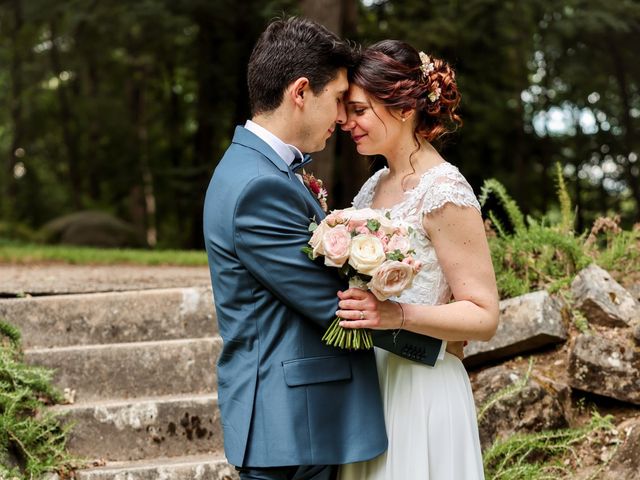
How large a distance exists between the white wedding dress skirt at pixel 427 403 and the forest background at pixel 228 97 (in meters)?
6.65

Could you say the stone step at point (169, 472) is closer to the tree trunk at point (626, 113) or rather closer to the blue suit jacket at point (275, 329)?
the blue suit jacket at point (275, 329)

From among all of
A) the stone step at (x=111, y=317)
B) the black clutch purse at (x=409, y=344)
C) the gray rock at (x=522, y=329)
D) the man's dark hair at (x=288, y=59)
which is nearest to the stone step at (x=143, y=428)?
the stone step at (x=111, y=317)

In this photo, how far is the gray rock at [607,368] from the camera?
4594 millimetres

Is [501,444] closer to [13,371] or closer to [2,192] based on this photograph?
[13,371]

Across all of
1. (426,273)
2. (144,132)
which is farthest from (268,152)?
(144,132)

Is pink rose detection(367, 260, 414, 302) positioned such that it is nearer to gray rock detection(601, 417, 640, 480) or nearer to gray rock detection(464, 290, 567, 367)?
gray rock detection(601, 417, 640, 480)

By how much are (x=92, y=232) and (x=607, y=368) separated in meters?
11.8

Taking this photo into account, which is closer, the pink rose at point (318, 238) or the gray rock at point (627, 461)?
the pink rose at point (318, 238)

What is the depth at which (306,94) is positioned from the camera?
9.36 ft

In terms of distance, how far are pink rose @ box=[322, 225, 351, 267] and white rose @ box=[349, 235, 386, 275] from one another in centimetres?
2

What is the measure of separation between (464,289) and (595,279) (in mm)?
2585

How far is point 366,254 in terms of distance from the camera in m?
2.42

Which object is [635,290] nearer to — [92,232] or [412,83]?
[412,83]

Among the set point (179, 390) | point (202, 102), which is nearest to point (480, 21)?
point (202, 102)
